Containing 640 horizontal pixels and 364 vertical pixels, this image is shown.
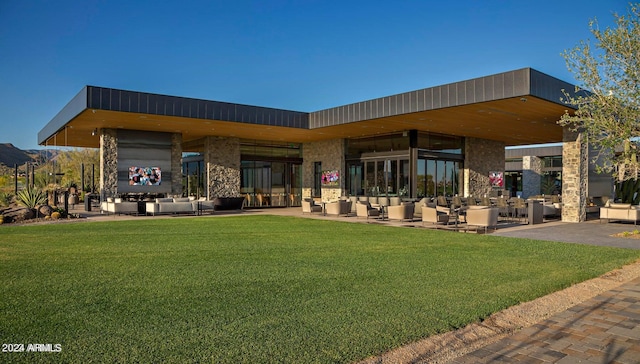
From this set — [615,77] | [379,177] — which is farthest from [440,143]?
[615,77]

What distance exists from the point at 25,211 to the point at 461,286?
1602cm

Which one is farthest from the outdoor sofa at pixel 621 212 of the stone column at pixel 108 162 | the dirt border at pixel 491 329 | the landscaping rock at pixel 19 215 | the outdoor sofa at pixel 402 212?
the landscaping rock at pixel 19 215

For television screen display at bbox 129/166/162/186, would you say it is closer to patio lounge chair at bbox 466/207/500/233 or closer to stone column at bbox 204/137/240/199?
stone column at bbox 204/137/240/199

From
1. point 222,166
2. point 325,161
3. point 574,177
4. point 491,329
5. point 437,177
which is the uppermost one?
point 325,161

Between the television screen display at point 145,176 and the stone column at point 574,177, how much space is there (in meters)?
17.3

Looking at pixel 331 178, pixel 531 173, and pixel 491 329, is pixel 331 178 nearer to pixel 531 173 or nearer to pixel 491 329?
pixel 491 329

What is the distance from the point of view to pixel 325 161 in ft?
80.7

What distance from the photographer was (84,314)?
13.6 ft

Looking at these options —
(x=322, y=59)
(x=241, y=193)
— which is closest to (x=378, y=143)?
(x=322, y=59)

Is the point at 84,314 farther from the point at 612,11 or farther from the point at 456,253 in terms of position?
the point at 612,11

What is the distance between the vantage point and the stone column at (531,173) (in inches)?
1398

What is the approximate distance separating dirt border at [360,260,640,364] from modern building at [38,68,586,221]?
314 inches

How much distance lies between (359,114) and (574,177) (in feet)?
26.7

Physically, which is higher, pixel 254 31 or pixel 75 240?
pixel 254 31
